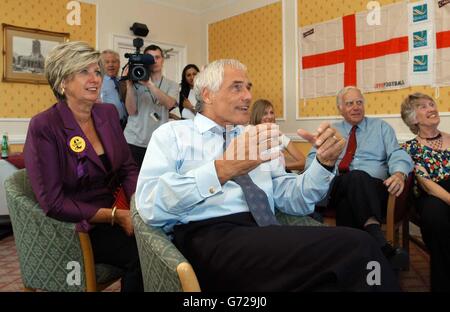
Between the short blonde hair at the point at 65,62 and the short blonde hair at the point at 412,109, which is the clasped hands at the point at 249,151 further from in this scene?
the short blonde hair at the point at 412,109

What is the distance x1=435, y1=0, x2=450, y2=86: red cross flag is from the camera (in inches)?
132

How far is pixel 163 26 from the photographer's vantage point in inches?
212

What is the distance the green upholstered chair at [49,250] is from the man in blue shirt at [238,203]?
37 cm

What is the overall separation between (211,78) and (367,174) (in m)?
1.29

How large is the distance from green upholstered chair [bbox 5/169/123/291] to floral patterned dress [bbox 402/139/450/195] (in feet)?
6.25

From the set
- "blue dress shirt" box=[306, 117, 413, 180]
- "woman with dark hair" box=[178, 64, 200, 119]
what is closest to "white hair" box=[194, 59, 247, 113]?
"blue dress shirt" box=[306, 117, 413, 180]

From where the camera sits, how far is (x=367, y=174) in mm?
2393

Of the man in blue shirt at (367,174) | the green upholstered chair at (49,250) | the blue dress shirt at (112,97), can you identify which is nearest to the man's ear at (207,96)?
the green upholstered chair at (49,250)

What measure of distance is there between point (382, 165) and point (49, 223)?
84.0 inches

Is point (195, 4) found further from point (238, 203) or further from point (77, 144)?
point (238, 203)

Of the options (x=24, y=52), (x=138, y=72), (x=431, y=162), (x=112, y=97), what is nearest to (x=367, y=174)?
(x=431, y=162)

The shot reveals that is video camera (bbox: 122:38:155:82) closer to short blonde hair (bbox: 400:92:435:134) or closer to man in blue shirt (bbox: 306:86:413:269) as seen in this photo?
man in blue shirt (bbox: 306:86:413:269)

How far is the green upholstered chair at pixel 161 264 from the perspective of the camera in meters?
0.97

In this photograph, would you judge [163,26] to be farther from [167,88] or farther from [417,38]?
[417,38]
